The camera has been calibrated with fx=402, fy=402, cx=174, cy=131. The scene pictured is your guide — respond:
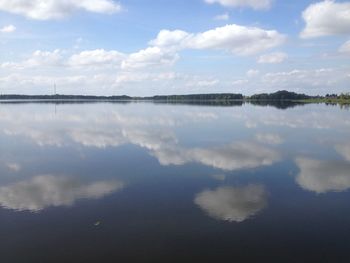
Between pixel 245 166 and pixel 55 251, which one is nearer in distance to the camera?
pixel 55 251

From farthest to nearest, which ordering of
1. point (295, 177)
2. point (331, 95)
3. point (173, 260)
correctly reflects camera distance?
point (331, 95), point (295, 177), point (173, 260)

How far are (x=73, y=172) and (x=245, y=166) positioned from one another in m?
8.00

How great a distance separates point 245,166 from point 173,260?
11026 millimetres

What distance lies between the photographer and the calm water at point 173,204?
9375mm

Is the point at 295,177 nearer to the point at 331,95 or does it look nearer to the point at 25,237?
the point at 25,237

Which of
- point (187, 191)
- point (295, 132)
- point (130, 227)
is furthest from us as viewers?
point (295, 132)

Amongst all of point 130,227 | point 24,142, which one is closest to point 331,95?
point 24,142

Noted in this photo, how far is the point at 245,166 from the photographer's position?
757 inches

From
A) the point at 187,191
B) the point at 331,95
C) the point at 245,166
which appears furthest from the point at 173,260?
the point at 331,95

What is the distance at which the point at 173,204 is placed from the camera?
506 inches

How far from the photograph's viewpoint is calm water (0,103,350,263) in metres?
9.38

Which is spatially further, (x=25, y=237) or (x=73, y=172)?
(x=73, y=172)

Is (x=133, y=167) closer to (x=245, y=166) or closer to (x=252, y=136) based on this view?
(x=245, y=166)

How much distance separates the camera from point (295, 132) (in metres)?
35.7
